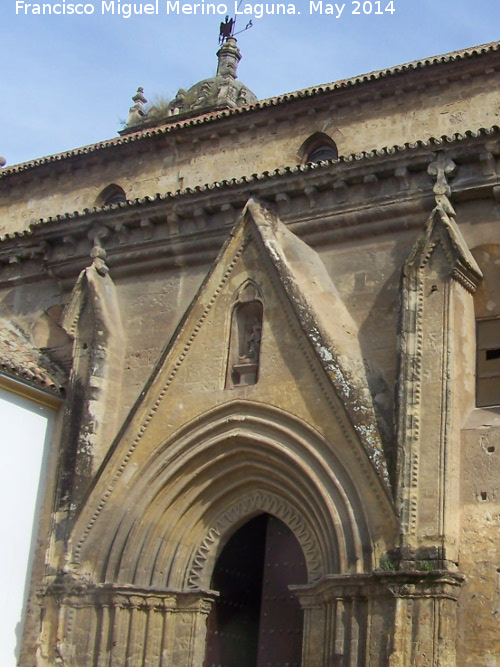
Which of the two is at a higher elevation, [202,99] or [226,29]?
[226,29]

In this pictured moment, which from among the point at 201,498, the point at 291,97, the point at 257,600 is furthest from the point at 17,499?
the point at 291,97

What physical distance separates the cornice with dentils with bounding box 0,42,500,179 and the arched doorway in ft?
25.0

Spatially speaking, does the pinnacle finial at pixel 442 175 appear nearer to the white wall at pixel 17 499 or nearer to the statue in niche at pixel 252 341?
the statue in niche at pixel 252 341

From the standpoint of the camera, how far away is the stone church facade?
12.0 m

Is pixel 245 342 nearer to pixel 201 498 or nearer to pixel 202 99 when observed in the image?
pixel 201 498

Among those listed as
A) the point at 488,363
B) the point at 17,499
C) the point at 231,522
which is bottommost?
the point at 231,522

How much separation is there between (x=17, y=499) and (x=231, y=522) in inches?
116

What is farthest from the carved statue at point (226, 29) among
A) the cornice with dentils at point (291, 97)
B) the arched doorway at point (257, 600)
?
the arched doorway at point (257, 600)

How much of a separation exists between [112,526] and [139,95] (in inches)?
571

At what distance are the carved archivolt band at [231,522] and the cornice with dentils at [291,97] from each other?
7.89 meters

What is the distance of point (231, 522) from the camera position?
45.3 feet

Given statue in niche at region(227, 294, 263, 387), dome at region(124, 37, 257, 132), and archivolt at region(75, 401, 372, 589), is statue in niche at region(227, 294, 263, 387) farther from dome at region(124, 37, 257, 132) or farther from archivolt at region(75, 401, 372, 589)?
dome at region(124, 37, 257, 132)

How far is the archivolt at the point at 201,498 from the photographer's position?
13219 mm

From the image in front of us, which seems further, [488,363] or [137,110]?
[137,110]
